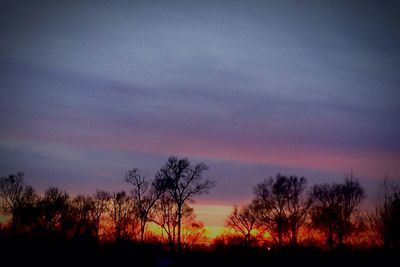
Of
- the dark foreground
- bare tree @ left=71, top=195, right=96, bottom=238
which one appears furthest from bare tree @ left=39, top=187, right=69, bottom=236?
the dark foreground

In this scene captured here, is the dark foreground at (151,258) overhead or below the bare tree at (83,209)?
below

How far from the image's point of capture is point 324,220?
2496 inches

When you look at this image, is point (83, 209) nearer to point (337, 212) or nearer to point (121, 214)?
point (121, 214)

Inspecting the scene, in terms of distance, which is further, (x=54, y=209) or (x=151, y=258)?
(x=54, y=209)

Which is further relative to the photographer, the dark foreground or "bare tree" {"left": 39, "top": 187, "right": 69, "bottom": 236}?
"bare tree" {"left": 39, "top": 187, "right": 69, "bottom": 236}

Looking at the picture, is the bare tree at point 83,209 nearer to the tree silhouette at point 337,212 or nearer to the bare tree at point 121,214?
the bare tree at point 121,214

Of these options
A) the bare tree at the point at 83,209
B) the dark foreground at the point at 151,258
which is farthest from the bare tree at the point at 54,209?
the dark foreground at the point at 151,258

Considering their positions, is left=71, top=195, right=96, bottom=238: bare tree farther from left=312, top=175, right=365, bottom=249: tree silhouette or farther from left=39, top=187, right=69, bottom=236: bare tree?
left=312, top=175, right=365, bottom=249: tree silhouette

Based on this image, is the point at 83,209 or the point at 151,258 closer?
the point at 151,258

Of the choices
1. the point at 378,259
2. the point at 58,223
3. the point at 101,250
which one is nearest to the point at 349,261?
the point at 378,259

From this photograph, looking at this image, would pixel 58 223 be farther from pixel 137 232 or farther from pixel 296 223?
pixel 296 223

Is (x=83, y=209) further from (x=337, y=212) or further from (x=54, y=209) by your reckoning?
(x=337, y=212)

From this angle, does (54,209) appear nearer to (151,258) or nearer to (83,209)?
(83,209)

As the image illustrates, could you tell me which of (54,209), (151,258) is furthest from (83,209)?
(151,258)
